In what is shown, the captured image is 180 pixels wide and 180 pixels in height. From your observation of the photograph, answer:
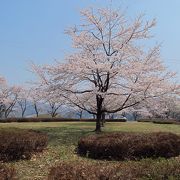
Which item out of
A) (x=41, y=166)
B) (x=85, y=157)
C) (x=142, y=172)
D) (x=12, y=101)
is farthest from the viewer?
(x=12, y=101)

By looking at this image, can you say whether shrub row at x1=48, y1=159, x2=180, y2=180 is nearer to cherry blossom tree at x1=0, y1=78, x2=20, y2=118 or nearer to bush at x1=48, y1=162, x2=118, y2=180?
bush at x1=48, y1=162, x2=118, y2=180

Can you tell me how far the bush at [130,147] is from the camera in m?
12.7

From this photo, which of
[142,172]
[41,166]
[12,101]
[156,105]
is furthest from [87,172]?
[12,101]

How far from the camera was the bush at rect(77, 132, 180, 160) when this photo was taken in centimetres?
1266

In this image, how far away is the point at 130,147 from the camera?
12.7m

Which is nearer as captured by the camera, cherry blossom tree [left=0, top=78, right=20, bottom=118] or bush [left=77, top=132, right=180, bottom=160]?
bush [left=77, top=132, right=180, bottom=160]

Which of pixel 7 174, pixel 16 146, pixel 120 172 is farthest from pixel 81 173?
pixel 16 146

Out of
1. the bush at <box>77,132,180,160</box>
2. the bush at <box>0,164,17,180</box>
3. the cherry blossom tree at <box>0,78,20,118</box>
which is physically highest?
the cherry blossom tree at <box>0,78,20,118</box>

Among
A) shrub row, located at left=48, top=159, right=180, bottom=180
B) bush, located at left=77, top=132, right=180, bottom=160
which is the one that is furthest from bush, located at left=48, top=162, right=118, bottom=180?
bush, located at left=77, top=132, right=180, bottom=160

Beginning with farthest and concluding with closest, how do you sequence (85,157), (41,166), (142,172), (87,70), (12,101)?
1. (12,101)
2. (87,70)
3. (85,157)
4. (41,166)
5. (142,172)

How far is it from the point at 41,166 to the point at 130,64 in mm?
11334

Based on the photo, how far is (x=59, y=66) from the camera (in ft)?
67.6

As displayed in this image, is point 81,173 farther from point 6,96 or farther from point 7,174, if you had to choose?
point 6,96

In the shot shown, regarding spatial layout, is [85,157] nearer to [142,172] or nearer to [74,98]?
[142,172]
